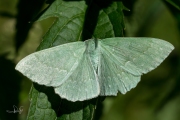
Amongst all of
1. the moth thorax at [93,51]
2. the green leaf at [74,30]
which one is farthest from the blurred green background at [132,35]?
the moth thorax at [93,51]

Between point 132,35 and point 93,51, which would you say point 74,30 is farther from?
point 132,35

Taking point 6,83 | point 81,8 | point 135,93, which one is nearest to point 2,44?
point 6,83

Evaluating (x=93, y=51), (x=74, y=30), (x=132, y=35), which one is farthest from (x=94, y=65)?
(x=132, y=35)

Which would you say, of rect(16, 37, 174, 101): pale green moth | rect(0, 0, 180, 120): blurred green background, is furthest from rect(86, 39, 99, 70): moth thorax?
rect(0, 0, 180, 120): blurred green background

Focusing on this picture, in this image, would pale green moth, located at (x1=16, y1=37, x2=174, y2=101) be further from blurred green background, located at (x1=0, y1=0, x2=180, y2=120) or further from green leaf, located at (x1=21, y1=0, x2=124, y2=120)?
blurred green background, located at (x1=0, y1=0, x2=180, y2=120)

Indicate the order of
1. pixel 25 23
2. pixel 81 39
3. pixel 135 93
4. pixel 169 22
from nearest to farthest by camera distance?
pixel 81 39
pixel 25 23
pixel 135 93
pixel 169 22

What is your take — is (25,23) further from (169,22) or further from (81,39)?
(169,22)

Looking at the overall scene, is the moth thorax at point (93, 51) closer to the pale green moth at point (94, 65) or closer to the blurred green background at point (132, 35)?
the pale green moth at point (94, 65)

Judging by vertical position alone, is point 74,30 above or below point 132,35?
above
